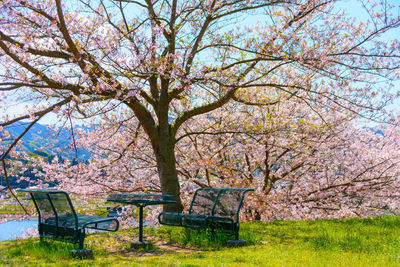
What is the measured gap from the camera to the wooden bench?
20.3ft

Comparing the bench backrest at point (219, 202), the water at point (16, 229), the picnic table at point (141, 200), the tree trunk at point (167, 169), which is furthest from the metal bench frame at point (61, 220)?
the water at point (16, 229)

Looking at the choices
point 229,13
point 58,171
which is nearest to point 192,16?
point 229,13

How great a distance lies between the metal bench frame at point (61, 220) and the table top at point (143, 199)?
1.50 ft

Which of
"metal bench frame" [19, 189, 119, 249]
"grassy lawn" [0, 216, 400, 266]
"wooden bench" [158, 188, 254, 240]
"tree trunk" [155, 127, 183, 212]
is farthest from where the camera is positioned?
"tree trunk" [155, 127, 183, 212]

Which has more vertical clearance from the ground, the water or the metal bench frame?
the metal bench frame

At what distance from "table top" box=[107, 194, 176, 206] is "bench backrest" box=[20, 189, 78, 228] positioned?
3.10 feet

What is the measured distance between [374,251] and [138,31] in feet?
21.9

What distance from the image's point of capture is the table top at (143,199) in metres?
6.24

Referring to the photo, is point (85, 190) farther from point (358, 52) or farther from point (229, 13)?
point (358, 52)

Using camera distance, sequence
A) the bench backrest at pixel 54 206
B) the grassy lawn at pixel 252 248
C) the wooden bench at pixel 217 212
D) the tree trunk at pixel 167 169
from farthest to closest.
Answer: the tree trunk at pixel 167 169 < the wooden bench at pixel 217 212 < the bench backrest at pixel 54 206 < the grassy lawn at pixel 252 248

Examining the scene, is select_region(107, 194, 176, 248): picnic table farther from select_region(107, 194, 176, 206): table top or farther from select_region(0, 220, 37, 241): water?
select_region(0, 220, 37, 241): water

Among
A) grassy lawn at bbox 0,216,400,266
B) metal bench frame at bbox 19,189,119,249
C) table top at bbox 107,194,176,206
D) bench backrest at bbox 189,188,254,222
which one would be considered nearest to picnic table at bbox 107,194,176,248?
table top at bbox 107,194,176,206

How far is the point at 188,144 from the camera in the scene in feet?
47.2

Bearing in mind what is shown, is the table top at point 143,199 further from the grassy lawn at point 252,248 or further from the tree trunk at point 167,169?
the tree trunk at point 167,169
